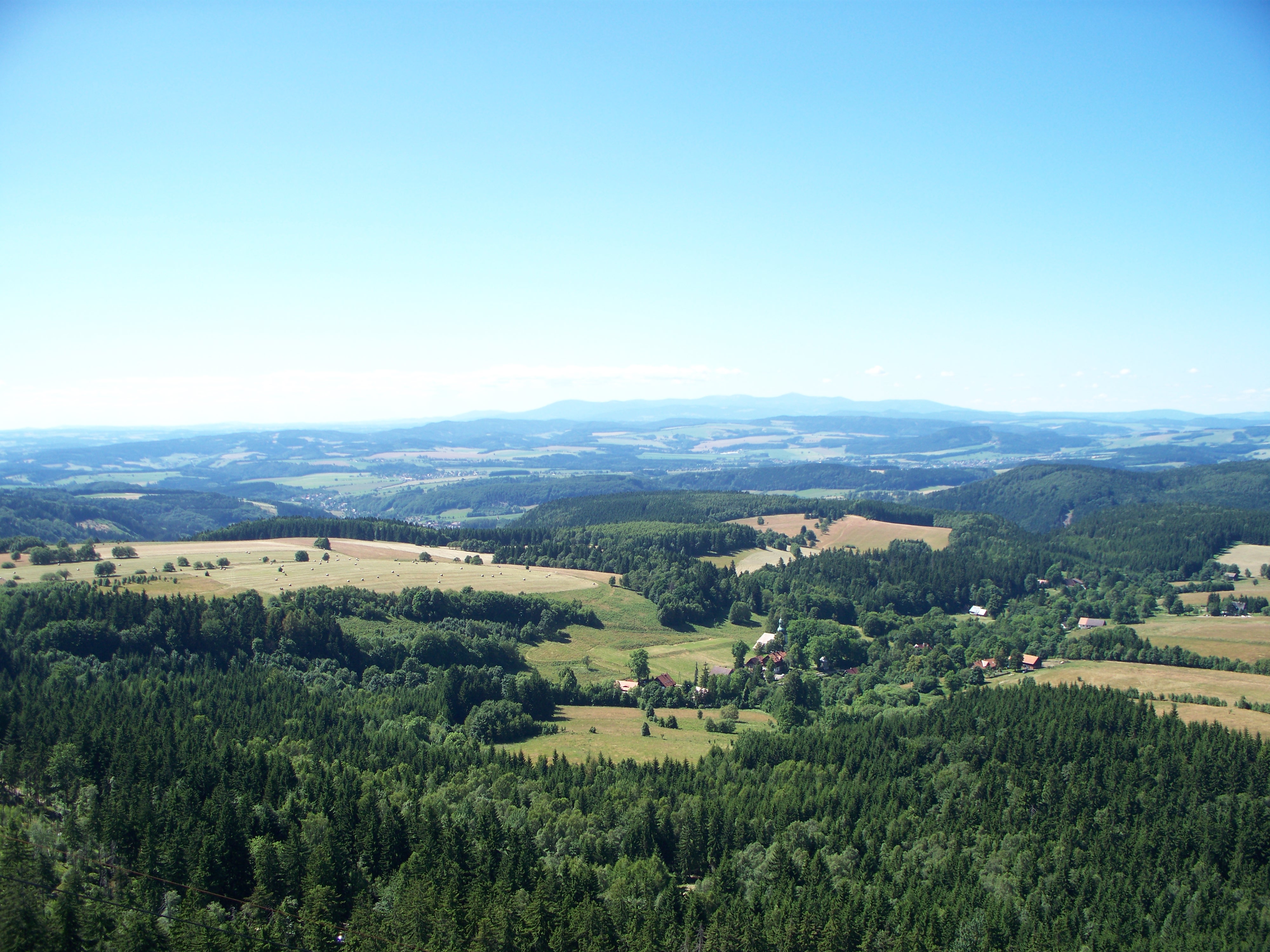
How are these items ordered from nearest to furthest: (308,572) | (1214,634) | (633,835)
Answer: (633,835)
(1214,634)
(308,572)

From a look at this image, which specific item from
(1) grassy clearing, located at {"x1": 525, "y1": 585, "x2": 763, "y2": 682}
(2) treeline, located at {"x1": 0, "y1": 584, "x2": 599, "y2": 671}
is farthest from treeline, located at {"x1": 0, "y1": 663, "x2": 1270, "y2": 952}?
(1) grassy clearing, located at {"x1": 525, "y1": 585, "x2": 763, "y2": 682}

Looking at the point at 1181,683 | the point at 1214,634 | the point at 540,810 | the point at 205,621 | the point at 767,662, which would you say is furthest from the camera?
the point at 1214,634

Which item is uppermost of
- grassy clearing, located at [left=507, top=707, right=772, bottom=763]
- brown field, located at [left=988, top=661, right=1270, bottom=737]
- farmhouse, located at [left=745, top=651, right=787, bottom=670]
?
brown field, located at [left=988, top=661, right=1270, bottom=737]

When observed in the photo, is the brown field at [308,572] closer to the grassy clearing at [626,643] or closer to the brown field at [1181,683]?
the grassy clearing at [626,643]

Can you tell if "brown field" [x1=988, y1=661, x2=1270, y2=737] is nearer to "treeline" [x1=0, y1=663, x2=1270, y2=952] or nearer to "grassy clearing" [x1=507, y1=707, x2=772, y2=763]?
"treeline" [x1=0, y1=663, x2=1270, y2=952]

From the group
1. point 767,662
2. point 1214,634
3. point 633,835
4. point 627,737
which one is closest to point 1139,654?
point 1214,634

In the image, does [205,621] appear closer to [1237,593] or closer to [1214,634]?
[1214,634]

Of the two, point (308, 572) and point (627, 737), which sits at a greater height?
point (308, 572)

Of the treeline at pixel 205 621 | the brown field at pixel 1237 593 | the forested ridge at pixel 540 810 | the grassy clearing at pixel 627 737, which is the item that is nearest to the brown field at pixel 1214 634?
the brown field at pixel 1237 593
